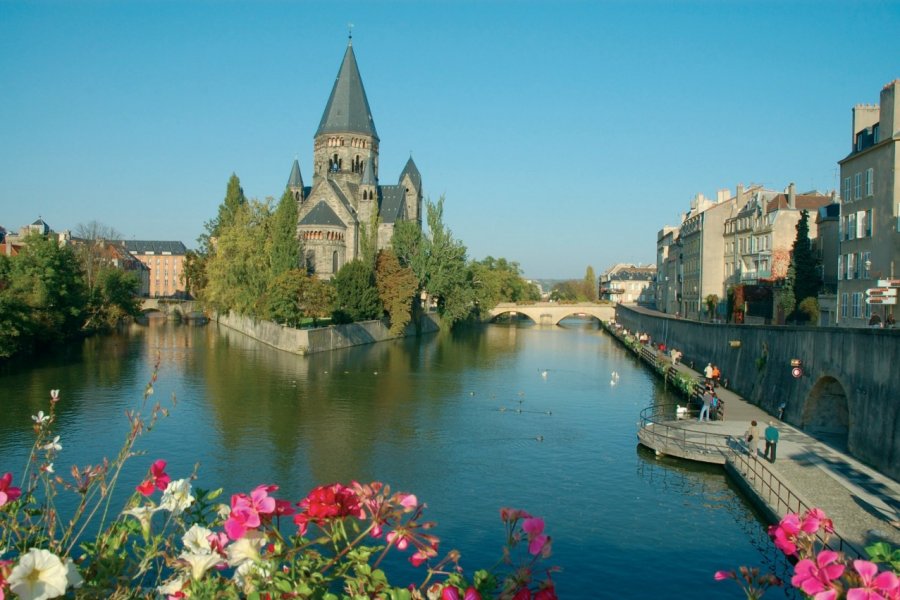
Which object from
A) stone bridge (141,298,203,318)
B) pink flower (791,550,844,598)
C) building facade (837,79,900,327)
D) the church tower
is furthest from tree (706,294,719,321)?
stone bridge (141,298,203,318)

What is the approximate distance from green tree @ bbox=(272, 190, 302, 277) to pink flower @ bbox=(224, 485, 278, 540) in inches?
2580

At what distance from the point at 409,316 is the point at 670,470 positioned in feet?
176

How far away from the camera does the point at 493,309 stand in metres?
112

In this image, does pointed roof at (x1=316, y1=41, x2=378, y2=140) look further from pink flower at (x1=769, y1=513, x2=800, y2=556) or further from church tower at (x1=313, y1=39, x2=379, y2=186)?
pink flower at (x1=769, y1=513, x2=800, y2=556)

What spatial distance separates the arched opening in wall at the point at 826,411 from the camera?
27172mm

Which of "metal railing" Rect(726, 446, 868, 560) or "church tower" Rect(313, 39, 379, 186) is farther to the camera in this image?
"church tower" Rect(313, 39, 379, 186)

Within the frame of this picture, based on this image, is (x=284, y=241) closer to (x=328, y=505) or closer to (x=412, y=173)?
(x=412, y=173)

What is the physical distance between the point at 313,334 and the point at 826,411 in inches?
1608

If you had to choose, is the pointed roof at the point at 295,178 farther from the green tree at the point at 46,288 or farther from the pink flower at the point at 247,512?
the pink flower at the point at 247,512

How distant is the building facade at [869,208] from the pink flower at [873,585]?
29.8m

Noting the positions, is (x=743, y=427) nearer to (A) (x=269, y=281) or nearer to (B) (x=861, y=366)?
(B) (x=861, y=366)

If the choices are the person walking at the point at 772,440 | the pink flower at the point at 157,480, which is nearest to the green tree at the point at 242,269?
the person walking at the point at 772,440

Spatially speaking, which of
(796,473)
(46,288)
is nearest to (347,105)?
(46,288)

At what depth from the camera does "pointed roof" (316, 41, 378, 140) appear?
342ft
